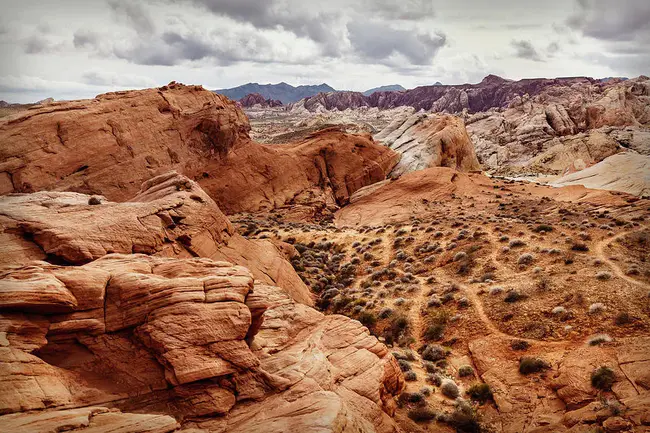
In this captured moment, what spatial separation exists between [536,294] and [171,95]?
35.4 meters

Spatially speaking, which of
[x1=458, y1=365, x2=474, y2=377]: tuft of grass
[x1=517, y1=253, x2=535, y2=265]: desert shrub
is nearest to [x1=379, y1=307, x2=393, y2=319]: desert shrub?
[x1=458, y1=365, x2=474, y2=377]: tuft of grass

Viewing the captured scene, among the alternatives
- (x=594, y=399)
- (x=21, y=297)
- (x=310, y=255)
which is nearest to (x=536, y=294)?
(x=594, y=399)

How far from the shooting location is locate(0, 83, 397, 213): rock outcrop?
29.0m

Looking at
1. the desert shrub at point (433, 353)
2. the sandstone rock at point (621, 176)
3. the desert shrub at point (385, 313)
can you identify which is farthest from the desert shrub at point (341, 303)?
the sandstone rock at point (621, 176)

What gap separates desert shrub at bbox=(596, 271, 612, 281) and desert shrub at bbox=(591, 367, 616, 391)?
7584mm

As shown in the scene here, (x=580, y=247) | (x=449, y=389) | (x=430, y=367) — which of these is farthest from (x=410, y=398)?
(x=580, y=247)

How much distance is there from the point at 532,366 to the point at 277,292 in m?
11.0

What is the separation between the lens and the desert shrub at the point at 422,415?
47.4ft

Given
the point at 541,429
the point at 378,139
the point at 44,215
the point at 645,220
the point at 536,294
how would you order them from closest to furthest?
1. the point at 541,429
2. the point at 44,215
3. the point at 536,294
4. the point at 645,220
5. the point at 378,139

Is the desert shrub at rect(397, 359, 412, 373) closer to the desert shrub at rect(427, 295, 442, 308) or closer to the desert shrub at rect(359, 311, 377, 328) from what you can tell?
the desert shrub at rect(359, 311, 377, 328)

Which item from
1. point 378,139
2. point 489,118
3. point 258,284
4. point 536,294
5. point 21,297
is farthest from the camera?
point 489,118

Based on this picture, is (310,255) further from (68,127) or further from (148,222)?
(68,127)

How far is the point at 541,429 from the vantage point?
43.3 ft

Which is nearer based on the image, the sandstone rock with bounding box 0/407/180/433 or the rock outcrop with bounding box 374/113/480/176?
the sandstone rock with bounding box 0/407/180/433
